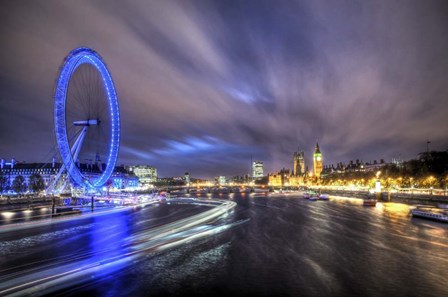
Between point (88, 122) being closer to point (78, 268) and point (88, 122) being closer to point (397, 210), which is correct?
point (78, 268)

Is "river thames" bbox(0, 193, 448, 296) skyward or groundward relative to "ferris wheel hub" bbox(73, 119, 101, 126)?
groundward

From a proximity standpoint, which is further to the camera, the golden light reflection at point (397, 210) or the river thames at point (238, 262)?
the golden light reflection at point (397, 210)

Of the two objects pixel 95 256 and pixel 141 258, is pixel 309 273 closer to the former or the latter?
pixel 141 258

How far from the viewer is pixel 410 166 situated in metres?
141

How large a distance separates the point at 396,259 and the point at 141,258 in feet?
60.5

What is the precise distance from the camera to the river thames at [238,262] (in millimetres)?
18094

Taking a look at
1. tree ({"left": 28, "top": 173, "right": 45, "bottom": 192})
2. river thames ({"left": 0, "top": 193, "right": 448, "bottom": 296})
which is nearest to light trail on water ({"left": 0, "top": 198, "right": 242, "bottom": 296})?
river thames ({"left": 0, "top": 193, "right": 448, "bottom": 296})

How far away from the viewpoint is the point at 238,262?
→ 24188 millimetres

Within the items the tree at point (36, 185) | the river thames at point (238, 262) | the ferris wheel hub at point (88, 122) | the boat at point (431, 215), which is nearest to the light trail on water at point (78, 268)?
the river thames at point (238, 262)

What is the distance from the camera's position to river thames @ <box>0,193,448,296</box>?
18.1 meters

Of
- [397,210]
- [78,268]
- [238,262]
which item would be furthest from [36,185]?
[238,262]

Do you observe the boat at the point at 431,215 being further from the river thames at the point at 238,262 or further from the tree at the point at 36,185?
the tree at the point at 36,185

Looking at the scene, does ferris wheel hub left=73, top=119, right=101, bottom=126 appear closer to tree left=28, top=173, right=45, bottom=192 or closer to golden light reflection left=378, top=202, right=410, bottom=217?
golden light reflection left=378, top=202, right=410, bottom=217

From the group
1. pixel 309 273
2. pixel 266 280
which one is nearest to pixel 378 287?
pixel 309 273
